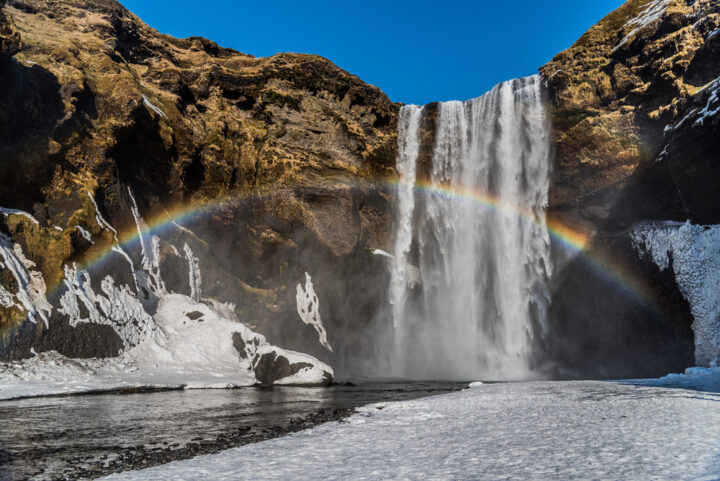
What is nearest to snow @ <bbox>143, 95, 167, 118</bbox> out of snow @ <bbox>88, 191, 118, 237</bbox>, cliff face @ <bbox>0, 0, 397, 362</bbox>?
cliff face @ <bbox>0, 0, 397, 362</bbox>

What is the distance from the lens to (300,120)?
39.5 m

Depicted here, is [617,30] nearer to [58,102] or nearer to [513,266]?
[513,266]

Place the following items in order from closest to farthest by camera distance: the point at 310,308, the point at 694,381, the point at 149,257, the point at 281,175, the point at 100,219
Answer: the point at 694,381 < the point at 100,219 < the point at 149,257 < the point at 281,175 < the point at 310,308

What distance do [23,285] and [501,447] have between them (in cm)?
2429

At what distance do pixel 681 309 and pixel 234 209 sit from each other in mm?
31279

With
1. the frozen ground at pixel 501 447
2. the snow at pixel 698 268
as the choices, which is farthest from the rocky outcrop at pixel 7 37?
the snow at pixel 698 268

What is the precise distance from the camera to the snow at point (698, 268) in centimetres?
2494

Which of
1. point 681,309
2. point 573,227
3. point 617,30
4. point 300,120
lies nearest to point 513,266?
point 573,227

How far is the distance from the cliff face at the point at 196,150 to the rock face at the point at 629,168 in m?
15.1

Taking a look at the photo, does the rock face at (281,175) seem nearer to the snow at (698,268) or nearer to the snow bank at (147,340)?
the snow bank at (147,340)

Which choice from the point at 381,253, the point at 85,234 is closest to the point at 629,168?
the point at 381,253

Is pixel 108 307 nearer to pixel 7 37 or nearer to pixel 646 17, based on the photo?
pixel 7 37

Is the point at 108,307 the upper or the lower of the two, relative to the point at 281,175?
lower

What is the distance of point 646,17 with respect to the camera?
32031 millimetres
